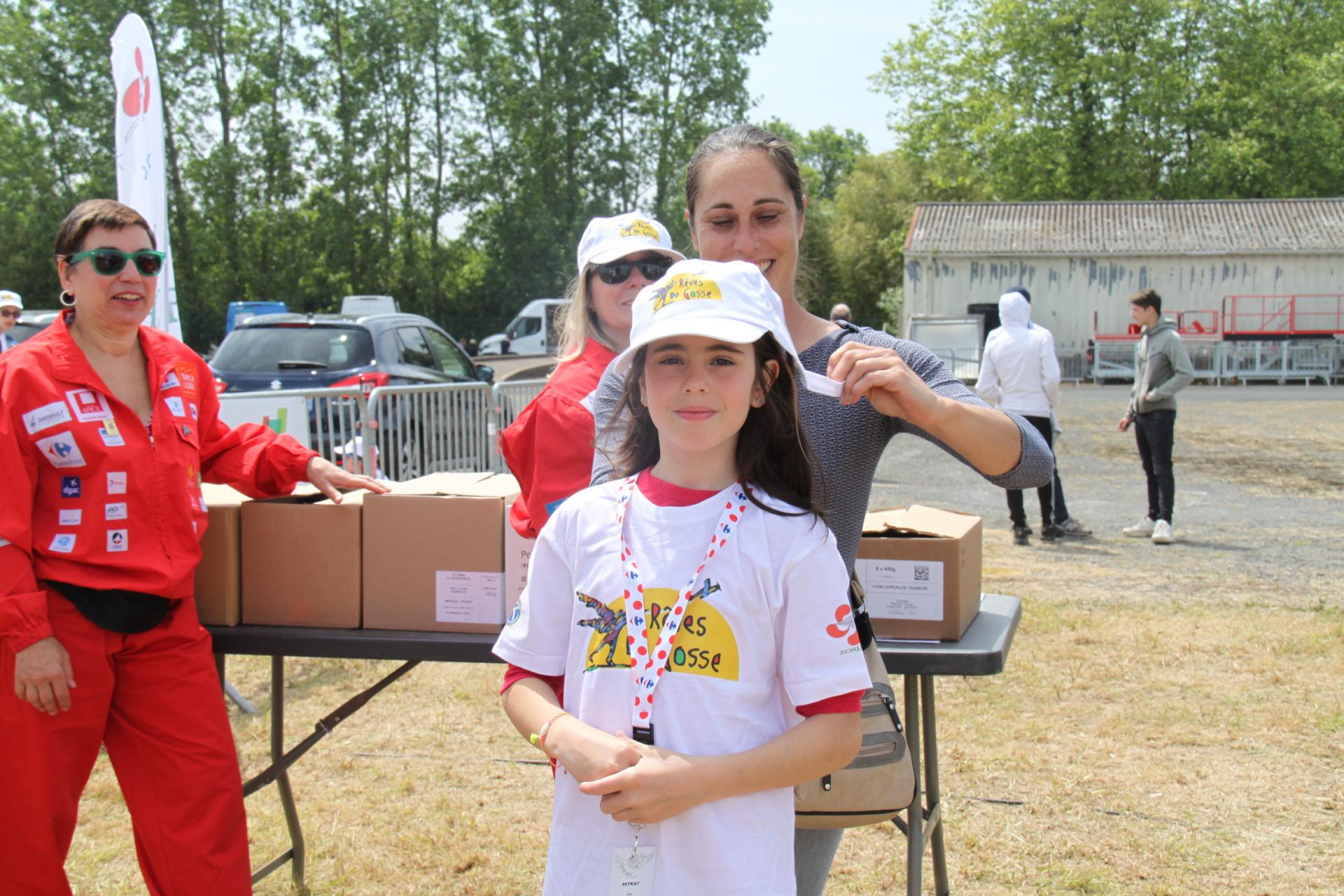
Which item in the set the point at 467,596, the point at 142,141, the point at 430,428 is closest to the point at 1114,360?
the point at 430,428

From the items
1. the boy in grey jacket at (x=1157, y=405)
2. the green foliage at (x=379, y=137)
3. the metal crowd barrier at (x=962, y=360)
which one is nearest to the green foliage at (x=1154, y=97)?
the green foliage at (x=379, y=137)

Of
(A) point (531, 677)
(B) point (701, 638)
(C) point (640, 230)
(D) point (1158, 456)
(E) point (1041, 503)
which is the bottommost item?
(E) point (1041, 503)

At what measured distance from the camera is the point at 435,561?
10.0 ft

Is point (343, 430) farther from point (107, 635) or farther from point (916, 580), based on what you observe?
point (916, 580)

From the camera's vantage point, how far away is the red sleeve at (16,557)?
2.51 m

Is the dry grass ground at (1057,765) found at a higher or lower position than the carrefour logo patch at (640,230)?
lower

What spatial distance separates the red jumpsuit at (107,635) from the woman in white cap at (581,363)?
2.82 ft

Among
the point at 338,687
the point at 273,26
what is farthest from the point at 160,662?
the point at 273,26

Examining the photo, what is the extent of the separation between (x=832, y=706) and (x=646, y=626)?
0.98 ft

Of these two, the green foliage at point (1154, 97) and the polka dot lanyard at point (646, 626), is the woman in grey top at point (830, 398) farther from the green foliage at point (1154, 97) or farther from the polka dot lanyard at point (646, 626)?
the green foliage at point (1154, 97)

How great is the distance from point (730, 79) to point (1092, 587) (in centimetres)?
3459

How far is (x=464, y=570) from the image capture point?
303 centimetres

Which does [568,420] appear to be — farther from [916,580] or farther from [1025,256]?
[1025,256]

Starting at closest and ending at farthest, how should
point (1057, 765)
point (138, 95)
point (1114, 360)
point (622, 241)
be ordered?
point (622, 241), point (1057, 765), point (138, 95), point (1114, 360)
